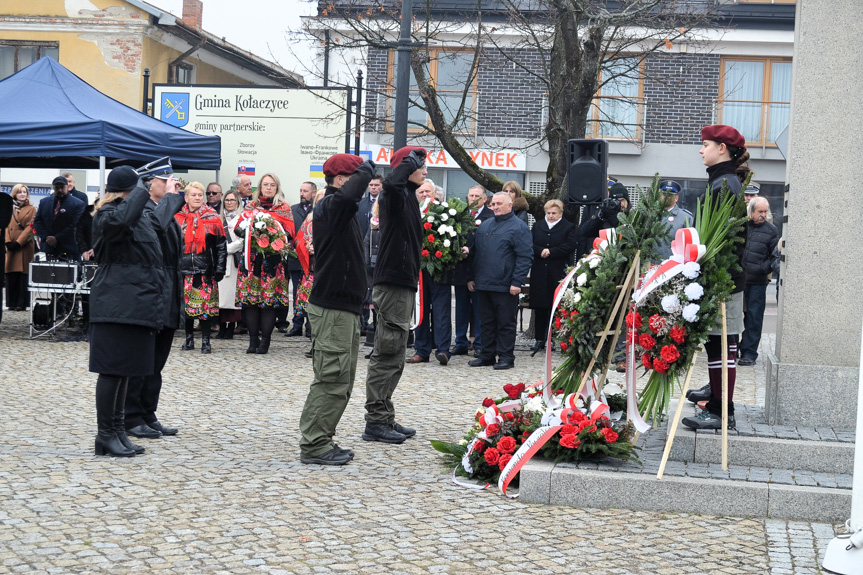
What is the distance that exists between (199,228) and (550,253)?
423 centimetres

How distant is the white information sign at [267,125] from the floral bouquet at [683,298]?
12560 mm

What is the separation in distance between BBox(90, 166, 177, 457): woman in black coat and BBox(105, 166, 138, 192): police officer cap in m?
0.10

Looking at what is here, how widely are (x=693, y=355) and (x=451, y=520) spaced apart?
6.18ft

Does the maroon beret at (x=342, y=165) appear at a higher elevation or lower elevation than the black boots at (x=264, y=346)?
higher

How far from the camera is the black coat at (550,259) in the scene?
1308 cm

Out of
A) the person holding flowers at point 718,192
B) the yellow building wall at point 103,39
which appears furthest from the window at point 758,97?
the person holding flowers at point 718,192

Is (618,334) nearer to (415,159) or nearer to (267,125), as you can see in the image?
(415,159)

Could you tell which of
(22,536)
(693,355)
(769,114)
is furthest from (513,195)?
(769,114)

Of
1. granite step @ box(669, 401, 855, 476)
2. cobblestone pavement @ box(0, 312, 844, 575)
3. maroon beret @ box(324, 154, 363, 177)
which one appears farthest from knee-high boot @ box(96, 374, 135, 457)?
granite step @ box(669, 401, 855, 476)

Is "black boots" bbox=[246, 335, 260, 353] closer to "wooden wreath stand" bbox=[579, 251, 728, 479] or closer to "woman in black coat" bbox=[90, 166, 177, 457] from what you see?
"woman in black coat" bbox=[90, 166, 177, 457]

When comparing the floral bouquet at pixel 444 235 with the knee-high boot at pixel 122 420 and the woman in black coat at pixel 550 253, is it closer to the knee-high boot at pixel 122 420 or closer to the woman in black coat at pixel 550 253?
the woman in black coat at pixel 550 253

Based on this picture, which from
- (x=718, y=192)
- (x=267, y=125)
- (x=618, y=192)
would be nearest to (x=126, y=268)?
(x=718, y=192)

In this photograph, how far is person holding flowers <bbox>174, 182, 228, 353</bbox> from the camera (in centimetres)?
1244

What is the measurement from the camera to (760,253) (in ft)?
42.9
